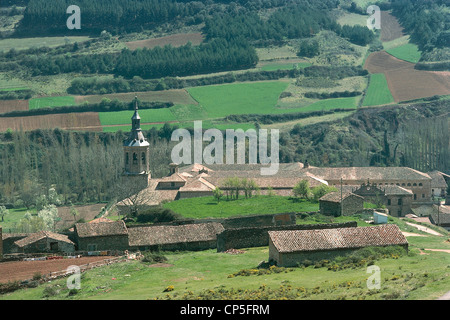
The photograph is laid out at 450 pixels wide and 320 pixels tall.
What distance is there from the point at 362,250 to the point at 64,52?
12311 cm

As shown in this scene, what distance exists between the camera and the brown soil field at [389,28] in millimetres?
→ 173750

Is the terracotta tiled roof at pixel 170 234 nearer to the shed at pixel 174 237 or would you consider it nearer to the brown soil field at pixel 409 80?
the shed at pixel 174 237

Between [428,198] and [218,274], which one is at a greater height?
[218,274]

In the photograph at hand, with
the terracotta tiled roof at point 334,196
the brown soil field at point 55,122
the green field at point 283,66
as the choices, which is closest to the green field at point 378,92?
the green field at point 283,66

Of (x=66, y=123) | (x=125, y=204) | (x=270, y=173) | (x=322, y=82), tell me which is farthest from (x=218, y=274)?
(x=322, y=82)

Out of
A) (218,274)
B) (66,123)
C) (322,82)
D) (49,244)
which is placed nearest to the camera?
(218,274)

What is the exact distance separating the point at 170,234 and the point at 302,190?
23594 mm

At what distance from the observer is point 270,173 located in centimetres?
9712

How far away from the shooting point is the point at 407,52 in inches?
6427

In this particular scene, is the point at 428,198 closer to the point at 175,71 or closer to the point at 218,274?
the point at 218,274

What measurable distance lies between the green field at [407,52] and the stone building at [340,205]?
88.4m
